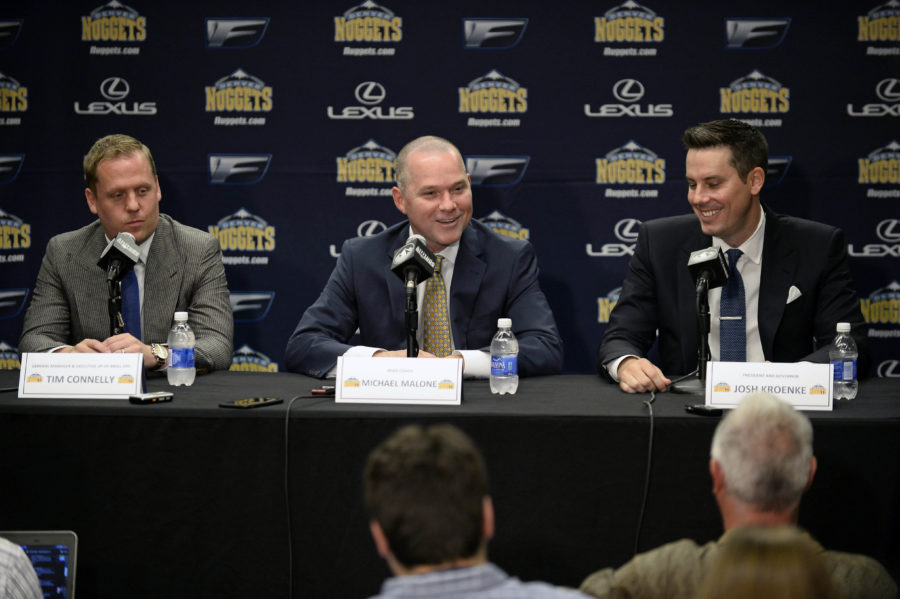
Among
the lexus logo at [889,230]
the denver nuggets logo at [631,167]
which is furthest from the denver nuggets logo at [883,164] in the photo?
the denver nuggets logo at [631,167]

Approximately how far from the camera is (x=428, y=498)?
1.35 meters

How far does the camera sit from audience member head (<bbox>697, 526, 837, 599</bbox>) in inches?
44.8

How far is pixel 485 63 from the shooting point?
4566 millimetres

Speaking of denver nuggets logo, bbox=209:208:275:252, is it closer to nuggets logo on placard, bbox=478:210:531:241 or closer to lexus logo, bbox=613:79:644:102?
nuggets logo on placard, bbox=478:210:531:241

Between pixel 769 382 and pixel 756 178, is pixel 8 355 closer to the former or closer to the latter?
pixel 756 178

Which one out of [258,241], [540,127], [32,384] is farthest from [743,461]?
[258,241]

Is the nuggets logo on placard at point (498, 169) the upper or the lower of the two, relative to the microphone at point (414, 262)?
upper

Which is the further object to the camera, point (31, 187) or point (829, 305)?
point (31, 187)

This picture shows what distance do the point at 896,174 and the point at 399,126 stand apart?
2.31 metres

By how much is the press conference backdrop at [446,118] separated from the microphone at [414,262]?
1756mm

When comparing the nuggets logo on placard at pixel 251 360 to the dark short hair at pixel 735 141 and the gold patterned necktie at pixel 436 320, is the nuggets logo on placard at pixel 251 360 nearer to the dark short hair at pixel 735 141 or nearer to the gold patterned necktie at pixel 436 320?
the gold patterned necktie at pixel 436 320

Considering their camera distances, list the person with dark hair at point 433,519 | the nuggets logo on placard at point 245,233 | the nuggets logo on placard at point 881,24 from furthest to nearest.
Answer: the nuggets logo on placard at point 245,233, the nuggets logo on placard at point 881,24, the person with dark hair at point 433,519

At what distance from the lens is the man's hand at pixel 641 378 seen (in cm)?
295

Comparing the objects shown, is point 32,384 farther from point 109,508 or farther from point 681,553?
point 681,553
